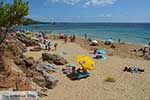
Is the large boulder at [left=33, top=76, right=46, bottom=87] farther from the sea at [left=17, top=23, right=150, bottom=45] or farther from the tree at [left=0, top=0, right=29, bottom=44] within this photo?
the sea at [left=17, top=23, right=150, bottom=45]

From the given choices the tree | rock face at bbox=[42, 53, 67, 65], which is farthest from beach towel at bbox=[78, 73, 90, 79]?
the tree

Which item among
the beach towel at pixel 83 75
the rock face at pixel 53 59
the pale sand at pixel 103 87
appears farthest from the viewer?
the rock face at pixel 53 59

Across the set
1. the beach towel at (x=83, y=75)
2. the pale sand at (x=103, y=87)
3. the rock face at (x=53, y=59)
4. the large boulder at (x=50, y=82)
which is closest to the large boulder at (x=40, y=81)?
the large boulder at (x=50, y=82)

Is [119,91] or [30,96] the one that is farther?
[119,91]

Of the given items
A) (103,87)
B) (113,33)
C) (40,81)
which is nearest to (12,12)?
(40,81)

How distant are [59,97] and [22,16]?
6.26 meters

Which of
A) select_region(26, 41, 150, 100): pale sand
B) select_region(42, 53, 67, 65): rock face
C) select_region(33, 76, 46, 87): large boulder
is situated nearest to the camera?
select_region(26, 41, 150, 100): pale sand

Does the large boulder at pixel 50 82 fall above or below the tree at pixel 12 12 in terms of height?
below

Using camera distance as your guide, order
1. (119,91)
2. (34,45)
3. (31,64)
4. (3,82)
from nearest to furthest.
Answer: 1. (3,82)
2. (119,91)
3. (31,64)
4. (34,45)

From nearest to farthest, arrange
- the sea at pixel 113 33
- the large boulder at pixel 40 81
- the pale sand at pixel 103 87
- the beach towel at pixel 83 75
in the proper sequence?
the pale sand at pixel 103 87
the large boulder at pixel 40 81
the beach towel at pixel 83 75
the sea at pixel 113 33

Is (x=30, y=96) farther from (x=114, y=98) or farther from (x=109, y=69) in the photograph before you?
(x=109, y=69)

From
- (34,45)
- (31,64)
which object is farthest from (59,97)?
(34,45)

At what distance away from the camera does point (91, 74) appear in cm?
1895

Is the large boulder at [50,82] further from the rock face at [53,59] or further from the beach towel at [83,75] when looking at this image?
the rock face at [53,59]
